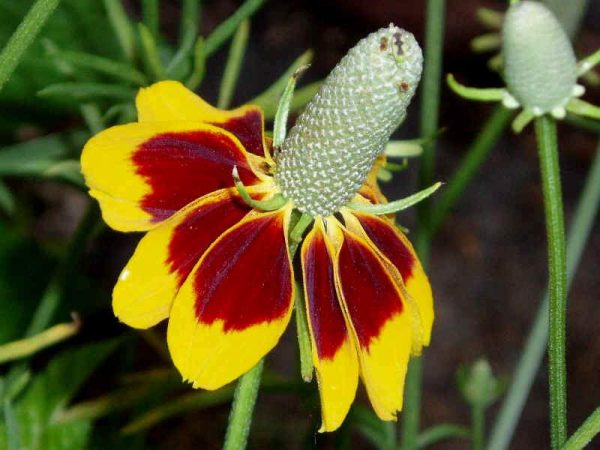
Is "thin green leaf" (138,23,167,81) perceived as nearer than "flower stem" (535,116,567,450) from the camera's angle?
No

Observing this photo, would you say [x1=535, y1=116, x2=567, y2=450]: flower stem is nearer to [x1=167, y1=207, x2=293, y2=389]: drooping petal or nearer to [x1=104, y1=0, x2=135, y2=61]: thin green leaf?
[x1=167, y1=207, x2=293, y2=389]: drooping petal

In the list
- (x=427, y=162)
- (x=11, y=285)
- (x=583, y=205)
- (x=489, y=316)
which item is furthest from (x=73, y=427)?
(x=489, y=316)

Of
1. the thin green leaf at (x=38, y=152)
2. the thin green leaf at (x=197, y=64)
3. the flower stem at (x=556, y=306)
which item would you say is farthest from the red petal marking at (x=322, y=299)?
the thin green leaf at (x=38, y=152)

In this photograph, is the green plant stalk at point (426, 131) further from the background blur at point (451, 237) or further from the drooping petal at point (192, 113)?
the background blur at point (451, 237)

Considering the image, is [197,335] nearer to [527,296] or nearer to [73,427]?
[73,427]

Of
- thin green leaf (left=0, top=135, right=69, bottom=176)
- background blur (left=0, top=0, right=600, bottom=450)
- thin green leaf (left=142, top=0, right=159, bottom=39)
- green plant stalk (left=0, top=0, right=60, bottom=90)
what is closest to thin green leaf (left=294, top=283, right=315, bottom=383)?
green plant stalk (left=0, top=0, right=60, bottom=90)

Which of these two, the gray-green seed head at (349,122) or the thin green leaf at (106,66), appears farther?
the thin green leaf at (106,66)
